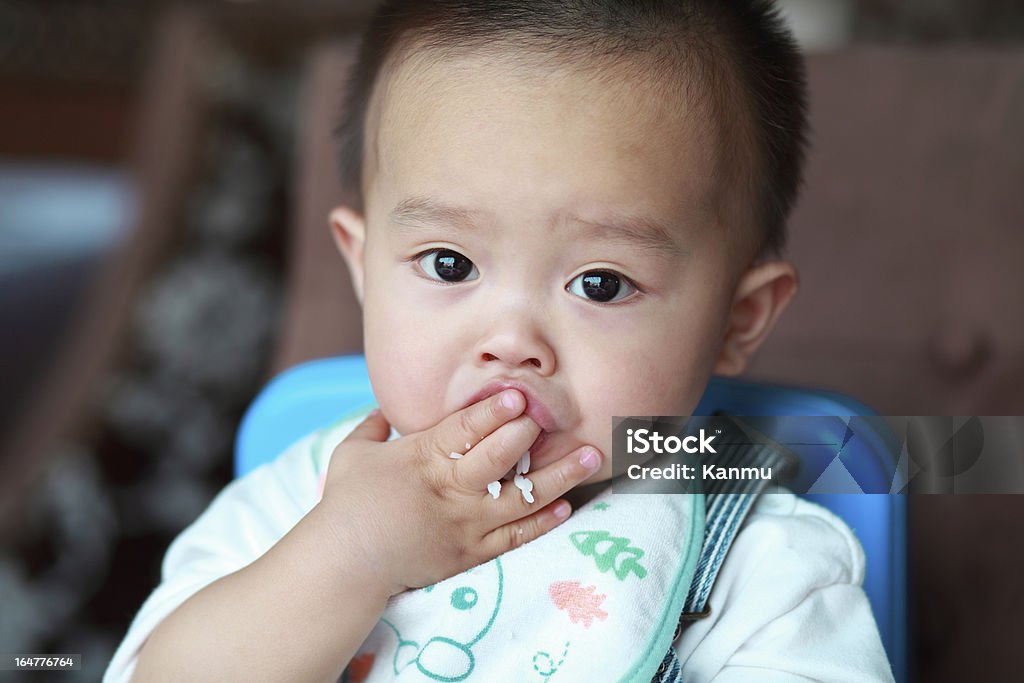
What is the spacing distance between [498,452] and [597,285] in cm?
14

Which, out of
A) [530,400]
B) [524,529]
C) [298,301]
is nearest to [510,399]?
[530,400]

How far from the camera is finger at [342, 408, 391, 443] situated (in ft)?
2.68

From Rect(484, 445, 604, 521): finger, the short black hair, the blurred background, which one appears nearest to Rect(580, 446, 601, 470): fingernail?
Rect(484, 445, 604, 521): finger

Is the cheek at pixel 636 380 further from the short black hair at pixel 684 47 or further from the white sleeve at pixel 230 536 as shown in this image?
the white sleeve at pixel 230 536

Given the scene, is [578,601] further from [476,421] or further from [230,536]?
[230,536]

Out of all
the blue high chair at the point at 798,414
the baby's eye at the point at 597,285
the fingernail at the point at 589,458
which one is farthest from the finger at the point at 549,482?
the blue high chair at the point at 798,414

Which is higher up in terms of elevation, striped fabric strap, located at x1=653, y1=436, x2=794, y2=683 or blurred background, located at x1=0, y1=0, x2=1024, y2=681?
blurred background, located at x1=0, y1=0, x2=1024, y2=681

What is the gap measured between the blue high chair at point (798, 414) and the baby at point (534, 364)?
0.32 ft

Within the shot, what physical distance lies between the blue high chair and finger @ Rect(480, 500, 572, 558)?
226 mm

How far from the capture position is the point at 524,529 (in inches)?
30.3

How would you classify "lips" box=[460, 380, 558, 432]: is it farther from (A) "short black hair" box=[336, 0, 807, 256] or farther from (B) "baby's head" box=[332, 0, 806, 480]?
(A) "short black hair" box=[336, 0, 807, 256]

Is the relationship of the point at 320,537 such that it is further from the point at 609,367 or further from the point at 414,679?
the point at 609,367

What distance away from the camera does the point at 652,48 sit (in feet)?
2.38

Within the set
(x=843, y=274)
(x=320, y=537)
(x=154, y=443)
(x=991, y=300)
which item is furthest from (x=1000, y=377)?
(x=154, y=443)
